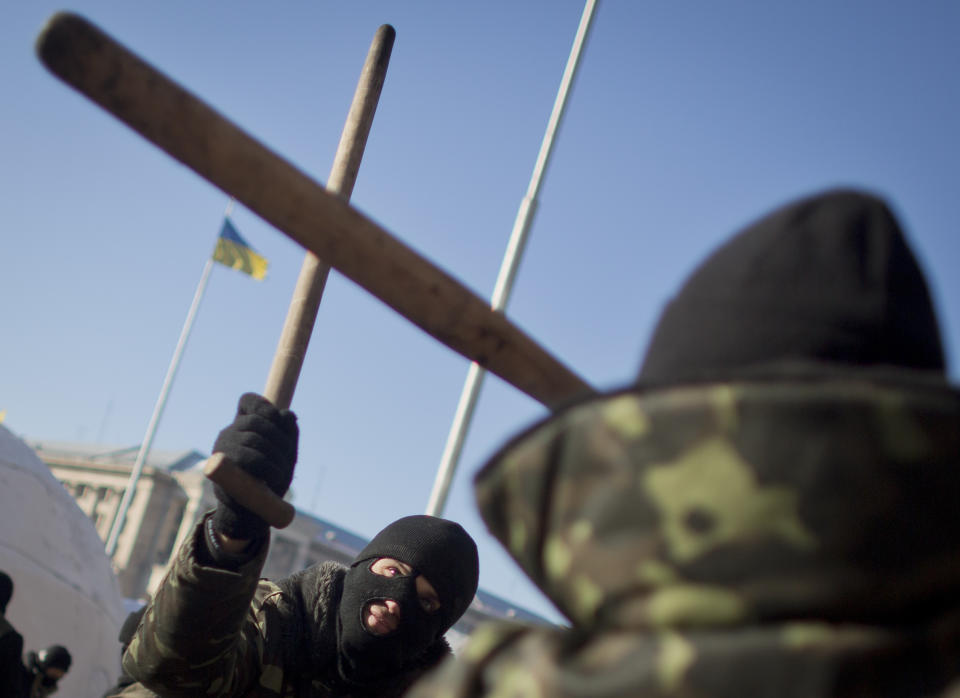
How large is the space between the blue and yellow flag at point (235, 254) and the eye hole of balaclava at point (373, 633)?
707 inches

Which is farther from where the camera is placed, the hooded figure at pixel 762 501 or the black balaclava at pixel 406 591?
the black balaclava at pixel 406 591

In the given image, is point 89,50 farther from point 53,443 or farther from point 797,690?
point 53,443

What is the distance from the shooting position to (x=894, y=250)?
2.66ft

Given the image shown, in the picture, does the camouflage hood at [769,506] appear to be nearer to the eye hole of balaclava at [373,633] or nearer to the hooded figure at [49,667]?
the eye hole of balaclava at [373,633]

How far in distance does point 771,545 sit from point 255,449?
5.36ft

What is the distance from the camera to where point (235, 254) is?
2023cm

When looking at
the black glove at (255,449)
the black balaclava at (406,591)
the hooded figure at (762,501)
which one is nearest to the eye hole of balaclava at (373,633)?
the black balaclava at (406,591)

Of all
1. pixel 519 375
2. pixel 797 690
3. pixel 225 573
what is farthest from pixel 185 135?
pixel 225 573

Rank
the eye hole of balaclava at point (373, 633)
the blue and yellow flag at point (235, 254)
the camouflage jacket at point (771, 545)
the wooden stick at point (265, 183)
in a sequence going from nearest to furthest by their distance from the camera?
the camouflage jacket at point (771, 545)
the wooden stick at point (265, 183)
the eye hole of balaclava at point (373, 633)
the blue and yellow flag at point (235, 254)

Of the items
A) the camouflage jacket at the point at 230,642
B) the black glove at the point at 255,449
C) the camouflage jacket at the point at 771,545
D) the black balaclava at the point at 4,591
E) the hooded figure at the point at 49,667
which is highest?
the camouflage jacket at the point at 771,545

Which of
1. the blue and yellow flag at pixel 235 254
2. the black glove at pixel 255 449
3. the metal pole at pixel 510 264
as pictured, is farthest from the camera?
the blue and yellow flag at pixel 235 254

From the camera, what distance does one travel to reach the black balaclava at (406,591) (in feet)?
9.54

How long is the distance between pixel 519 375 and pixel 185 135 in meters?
0.70

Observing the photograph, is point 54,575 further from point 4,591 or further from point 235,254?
point 235,254
